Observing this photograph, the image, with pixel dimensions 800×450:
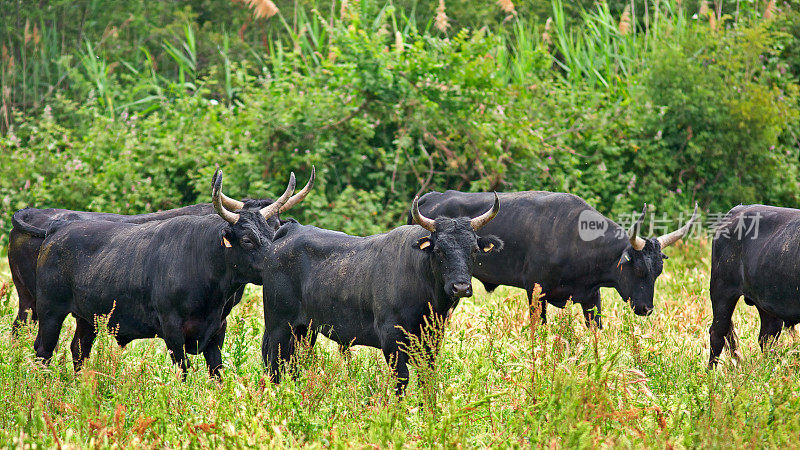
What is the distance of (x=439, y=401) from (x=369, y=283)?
3.81 ft

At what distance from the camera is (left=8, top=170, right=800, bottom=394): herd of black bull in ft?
20.0

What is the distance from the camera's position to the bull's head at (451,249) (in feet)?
19.1

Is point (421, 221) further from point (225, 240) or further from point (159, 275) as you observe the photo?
point (159, 275)

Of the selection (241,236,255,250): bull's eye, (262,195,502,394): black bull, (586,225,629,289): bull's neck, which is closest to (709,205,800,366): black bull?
(586,225,629,289): bull's neck

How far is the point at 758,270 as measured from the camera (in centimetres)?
700

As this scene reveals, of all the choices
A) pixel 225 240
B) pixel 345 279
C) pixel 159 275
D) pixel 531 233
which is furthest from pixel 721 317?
pixel 159 275

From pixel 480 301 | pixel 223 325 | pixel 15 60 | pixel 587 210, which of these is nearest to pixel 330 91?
pixel 480 301

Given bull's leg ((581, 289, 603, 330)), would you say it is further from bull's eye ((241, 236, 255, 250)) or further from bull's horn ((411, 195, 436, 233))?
bull's eye ((241, 236, 255, 250))

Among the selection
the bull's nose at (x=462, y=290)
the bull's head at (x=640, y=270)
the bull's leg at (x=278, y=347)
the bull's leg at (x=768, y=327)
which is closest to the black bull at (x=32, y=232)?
the bull's leg at (x=278, y=347)

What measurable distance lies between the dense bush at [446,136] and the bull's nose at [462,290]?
281 inches

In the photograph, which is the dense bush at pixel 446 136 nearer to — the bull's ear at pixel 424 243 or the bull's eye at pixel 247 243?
the bull's eye at pixel 247 243

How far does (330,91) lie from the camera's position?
14.0 meters

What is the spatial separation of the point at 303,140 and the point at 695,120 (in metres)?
6.28

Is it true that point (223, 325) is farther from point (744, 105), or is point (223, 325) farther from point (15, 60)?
point (15, 60)
